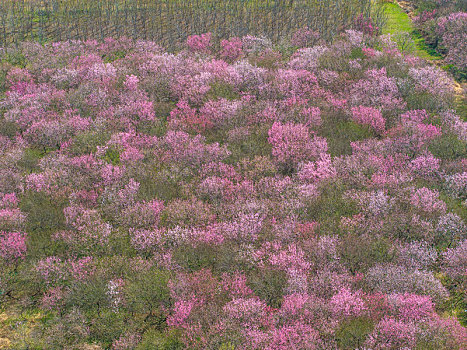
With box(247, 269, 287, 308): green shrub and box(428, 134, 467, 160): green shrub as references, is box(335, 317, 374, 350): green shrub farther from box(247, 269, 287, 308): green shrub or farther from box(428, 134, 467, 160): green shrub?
box(428, 134, 467, 160): green shrub

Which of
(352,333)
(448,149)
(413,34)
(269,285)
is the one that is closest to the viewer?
(352,333)

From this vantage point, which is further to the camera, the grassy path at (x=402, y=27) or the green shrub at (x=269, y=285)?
the grassy path at (x=402, y=27)

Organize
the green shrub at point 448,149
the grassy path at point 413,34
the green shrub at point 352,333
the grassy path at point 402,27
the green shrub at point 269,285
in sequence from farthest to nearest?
1. the grassy path at point 402,27
2. the grassy path at point 413,34
3. the green shrub at point 448,149
4. the green shrub at point 269,285
5. the green shrub at point 352,333

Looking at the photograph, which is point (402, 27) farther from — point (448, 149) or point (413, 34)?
point (448, 149)

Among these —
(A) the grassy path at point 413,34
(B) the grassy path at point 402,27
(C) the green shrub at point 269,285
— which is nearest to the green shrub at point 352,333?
(C) the green shrub at point 269,285

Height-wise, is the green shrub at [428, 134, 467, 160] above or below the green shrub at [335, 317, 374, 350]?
above

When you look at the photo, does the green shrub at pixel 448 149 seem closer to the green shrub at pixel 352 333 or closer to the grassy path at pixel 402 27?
the green shrub at pixel 352 333

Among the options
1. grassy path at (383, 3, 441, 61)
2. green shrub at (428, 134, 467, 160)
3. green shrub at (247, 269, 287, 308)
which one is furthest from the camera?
grassy path at (383, 3, 441, 61)

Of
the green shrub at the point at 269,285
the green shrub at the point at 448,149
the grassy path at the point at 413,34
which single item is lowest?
the green shrub at the point at 269,285

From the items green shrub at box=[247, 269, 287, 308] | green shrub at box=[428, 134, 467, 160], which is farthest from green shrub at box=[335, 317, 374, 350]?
green shrub at box=[428, 134, 467, 160]

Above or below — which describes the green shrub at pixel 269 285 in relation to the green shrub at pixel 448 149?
below

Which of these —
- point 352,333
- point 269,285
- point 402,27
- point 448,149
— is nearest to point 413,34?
point 402,27

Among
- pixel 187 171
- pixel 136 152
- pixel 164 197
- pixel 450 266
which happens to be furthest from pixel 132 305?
pixel 450 266
